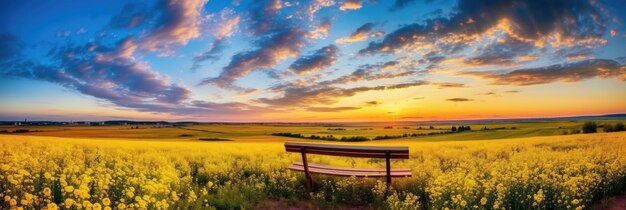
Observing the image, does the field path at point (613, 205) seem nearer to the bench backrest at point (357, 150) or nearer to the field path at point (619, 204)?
the field path at point (619, 204)

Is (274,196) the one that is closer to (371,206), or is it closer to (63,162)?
(371,206)

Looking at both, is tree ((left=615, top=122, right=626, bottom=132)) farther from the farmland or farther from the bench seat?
the bench seat

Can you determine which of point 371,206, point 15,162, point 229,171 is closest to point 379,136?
point 229,171

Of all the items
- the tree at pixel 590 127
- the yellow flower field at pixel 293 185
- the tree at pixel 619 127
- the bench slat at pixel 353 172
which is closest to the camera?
the yellow flower field at pixel 293 185

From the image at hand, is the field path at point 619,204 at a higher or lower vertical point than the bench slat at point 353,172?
lower

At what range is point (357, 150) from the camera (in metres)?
9.01

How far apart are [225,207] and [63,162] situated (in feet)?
17.3

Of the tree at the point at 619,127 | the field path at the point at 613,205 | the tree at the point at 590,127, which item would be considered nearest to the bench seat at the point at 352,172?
the field path at the point at 613,205

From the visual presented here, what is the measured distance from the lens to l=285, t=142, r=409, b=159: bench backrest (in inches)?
341

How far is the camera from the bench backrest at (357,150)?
867 centimetres

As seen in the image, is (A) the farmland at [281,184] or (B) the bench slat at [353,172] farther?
(B) the bench slat at [353,172]

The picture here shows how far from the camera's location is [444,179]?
29.1 ft

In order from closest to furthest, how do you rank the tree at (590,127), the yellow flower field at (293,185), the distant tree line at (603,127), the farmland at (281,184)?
the farmland at (281,184) < the yellow flower field at (293,185) < the distant tree line at (603,127) < the tree at (590,127)

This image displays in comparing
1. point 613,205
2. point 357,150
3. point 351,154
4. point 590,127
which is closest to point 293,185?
point 351,154
